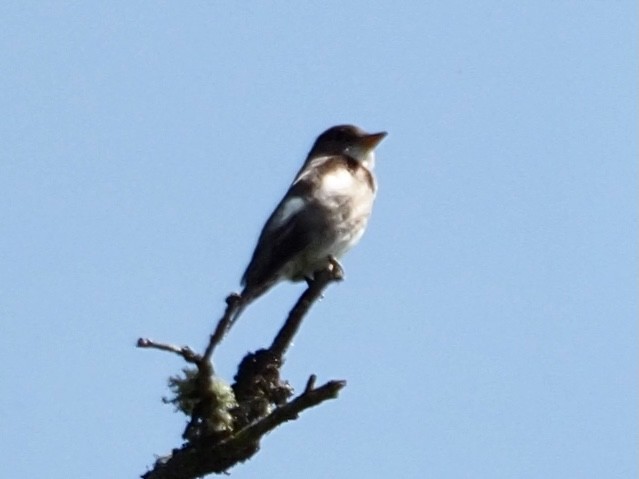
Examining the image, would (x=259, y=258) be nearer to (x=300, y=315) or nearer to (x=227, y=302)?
(x=300, y=315)

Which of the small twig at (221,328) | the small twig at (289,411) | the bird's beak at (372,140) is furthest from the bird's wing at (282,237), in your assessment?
the small twig at (221,328)

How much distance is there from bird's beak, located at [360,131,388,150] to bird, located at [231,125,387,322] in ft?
1.34

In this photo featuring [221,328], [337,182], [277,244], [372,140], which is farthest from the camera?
[372,140]

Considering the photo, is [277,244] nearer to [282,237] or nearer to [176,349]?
[282,237]

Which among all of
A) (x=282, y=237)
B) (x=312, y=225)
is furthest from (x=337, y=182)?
(x=282, y=237)

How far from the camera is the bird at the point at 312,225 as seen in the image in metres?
7.77

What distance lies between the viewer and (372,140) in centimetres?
1009

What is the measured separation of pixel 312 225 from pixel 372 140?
211cm

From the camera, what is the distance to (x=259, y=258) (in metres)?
7.85

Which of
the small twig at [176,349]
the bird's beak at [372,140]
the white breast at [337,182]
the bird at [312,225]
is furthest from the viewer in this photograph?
the bird's beak at [372,140]

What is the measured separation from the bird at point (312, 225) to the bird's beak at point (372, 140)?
41 centimetres

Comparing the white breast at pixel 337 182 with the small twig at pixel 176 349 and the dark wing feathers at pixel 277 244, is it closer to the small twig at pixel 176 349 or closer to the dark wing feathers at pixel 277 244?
the dark wing feathers at pixel 277 244

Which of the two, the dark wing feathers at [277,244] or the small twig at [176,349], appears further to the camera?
the dark wing feathers at [277,244]

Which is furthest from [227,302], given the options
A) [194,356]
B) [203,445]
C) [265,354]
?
[265,354]
